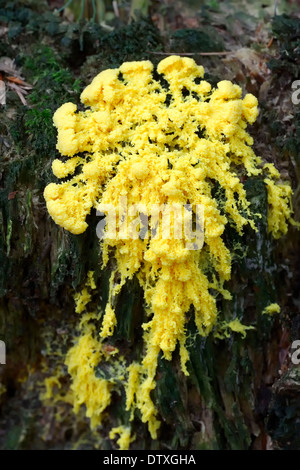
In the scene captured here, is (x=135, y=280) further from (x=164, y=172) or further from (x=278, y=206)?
(x=278, y=206)

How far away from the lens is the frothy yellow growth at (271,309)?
108 inches

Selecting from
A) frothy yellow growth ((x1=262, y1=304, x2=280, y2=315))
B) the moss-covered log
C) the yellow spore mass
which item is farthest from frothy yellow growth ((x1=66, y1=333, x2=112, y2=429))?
frothy yellow growth ((x1=262, y1=304, x2=280, y2=315))

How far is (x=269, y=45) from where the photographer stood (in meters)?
3.06

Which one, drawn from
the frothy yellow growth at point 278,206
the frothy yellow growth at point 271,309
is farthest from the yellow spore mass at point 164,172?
the frothy yellow growth at point 271,309

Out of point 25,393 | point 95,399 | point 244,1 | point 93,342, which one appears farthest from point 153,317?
point 244,1

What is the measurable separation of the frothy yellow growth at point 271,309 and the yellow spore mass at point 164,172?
206 mm

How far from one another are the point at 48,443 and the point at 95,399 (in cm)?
69

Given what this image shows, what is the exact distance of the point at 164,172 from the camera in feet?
7.70

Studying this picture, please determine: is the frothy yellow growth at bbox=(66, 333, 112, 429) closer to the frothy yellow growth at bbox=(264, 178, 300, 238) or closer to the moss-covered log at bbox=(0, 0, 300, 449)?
the moss-covered log at bbox=(0, 0, 300, 449)

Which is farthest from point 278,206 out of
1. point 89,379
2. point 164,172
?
point 89,379

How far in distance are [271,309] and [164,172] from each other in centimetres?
115

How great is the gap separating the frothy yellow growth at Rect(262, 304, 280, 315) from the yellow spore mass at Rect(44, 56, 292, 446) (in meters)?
0.21

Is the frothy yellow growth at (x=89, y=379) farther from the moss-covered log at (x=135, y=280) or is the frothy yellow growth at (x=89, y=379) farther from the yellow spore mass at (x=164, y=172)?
the yellow spore mass at (x=164, y=172)
